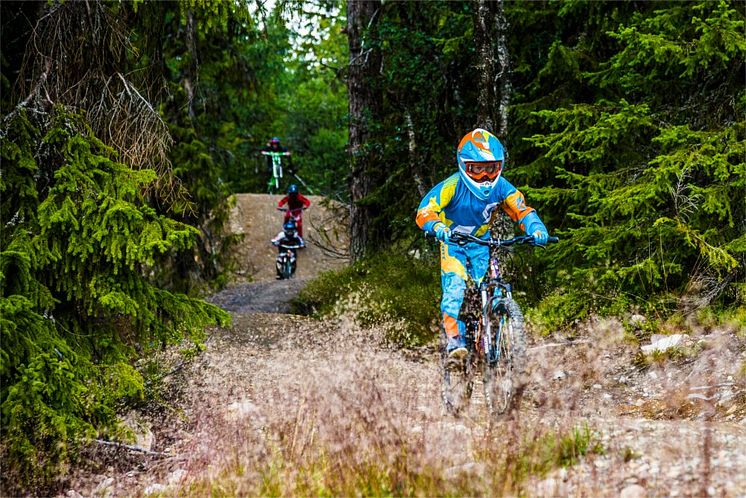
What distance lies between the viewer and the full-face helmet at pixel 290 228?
65.0 ft

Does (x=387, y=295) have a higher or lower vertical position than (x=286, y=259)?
lower

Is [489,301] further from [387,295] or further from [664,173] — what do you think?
[387,295]

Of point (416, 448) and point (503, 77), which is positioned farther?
point (503, 77)

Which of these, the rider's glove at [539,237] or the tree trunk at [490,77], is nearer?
the rider's glove at [539,237]

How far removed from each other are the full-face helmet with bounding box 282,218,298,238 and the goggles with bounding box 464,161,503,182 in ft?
45.2

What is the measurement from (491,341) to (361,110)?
8879mm

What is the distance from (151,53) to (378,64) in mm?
6568

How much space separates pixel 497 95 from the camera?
1063cm

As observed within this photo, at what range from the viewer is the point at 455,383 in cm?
604

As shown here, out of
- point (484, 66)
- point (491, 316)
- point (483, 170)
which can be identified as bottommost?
point (491, 316)

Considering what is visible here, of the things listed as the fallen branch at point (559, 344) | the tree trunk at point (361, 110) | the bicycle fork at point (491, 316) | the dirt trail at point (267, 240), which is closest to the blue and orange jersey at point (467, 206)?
the bicycle fork at point (491, 316)

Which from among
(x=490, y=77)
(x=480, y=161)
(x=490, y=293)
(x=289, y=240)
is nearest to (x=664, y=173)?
(x=490, y=77)

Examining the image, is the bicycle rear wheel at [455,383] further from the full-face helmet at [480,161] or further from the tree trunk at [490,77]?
the tree trunk at [490,77]

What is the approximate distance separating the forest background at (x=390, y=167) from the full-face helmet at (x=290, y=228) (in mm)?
5088
